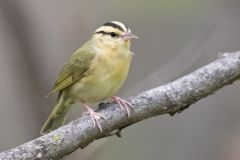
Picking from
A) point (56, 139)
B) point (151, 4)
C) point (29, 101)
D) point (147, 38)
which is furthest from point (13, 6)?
point (56, 139)

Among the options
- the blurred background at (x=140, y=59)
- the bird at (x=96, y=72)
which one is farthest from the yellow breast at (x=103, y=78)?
the blurred background at (x=140, y=59)

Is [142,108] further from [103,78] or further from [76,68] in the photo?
[76,68]

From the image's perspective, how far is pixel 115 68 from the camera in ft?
21.5

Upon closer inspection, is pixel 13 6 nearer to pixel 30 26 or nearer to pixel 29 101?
pixel 30 26

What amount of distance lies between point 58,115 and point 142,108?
4.04ft

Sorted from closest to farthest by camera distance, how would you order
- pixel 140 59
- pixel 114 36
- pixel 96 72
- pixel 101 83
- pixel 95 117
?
pixel 95 117
pixel 101 83
pixel 96 72
pixel 114 36
pixel 140 59

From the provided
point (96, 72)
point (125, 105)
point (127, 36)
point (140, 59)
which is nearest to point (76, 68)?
point (96, 72)

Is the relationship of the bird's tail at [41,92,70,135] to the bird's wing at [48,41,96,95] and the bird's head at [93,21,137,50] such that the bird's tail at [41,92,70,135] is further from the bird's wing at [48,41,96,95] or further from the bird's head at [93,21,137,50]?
the bird's head at [93,21,137,50]

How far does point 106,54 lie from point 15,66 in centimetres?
220

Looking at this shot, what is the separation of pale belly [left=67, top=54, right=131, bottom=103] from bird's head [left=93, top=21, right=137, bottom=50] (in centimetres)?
22

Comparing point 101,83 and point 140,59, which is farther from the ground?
point 101,83

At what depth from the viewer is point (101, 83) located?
6512 millimetres

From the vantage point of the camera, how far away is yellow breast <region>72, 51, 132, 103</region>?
21.4ft

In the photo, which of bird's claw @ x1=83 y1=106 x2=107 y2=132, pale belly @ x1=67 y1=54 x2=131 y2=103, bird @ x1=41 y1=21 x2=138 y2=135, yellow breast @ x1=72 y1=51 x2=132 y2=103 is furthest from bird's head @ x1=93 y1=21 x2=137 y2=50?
bird's claw @ x1=83 y1=106 x2=107 y2=132
